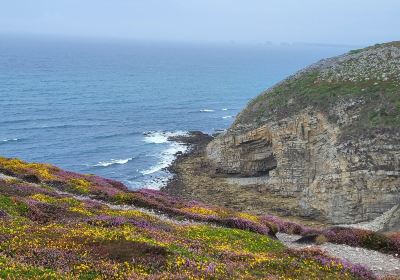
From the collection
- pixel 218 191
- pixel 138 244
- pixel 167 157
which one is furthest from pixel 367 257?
→ pixel 167 157

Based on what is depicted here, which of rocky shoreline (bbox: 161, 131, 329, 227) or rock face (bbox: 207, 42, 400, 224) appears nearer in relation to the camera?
rock face (bbox: 207, 42, 400, 224)

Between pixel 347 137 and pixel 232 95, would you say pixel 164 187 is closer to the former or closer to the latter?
pixel 347 137

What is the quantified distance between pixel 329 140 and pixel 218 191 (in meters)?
18.9

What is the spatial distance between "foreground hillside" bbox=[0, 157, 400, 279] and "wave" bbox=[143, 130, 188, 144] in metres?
70.0

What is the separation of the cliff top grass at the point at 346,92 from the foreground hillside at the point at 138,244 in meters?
35.5

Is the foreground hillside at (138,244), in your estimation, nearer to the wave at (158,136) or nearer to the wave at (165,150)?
the wave at (165,150)

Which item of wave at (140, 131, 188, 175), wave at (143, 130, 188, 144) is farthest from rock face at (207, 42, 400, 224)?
wave at (143, 130, 188, 144)

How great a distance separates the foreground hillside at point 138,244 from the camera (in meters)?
17.5

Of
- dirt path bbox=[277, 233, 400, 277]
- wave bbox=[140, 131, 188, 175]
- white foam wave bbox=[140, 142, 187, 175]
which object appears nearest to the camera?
dirt path bbox=[277, 233, 400, 277]

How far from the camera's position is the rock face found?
60344mm

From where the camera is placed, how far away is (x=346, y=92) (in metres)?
73.6

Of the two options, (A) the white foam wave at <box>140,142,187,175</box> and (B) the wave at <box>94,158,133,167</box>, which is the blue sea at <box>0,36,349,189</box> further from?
(A) the white foam wave at <box>140,142,187,175</box>

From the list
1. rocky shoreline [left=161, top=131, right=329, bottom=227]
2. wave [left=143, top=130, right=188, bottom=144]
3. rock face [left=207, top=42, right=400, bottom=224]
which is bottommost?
rocky shoreline [left=161, top=131, right=329, bottom=227]

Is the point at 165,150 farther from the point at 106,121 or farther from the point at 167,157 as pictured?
the point at 106,121
